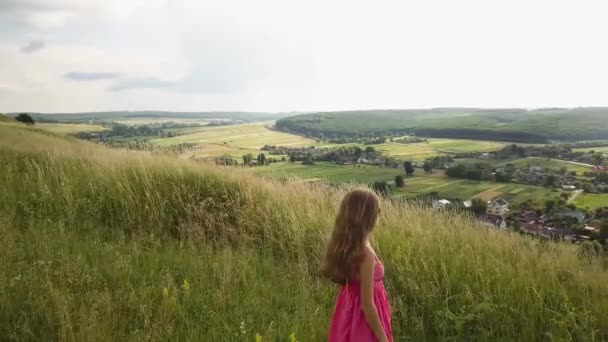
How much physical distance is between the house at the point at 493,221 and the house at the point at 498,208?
21 cm

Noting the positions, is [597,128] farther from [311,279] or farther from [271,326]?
[271,326]

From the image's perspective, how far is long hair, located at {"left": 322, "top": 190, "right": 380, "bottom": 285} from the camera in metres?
2.77

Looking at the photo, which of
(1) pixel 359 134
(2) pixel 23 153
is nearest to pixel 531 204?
(2) pixel 23 153

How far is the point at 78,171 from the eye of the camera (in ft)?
Result: 27.2

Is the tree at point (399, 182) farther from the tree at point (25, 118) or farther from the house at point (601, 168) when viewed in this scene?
the tree at point (25, 118)

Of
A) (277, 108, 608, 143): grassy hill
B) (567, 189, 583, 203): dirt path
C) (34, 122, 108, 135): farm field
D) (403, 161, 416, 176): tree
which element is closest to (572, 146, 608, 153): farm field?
(277, 108, 608, 143): grassy hill

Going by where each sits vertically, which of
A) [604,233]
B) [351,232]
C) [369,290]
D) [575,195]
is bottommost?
[604,233]

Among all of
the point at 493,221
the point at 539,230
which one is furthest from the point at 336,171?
the point at 539,230

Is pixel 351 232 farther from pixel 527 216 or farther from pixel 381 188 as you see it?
pixel 381 188

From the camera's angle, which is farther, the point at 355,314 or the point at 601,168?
the point at 601,168

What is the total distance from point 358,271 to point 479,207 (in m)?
5.66

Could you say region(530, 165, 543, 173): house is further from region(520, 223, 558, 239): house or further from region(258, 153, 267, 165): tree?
region(258, 153, 267, 165): tree

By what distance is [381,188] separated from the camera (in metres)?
8.84

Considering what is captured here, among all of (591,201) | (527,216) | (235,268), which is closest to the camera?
(235,268)
